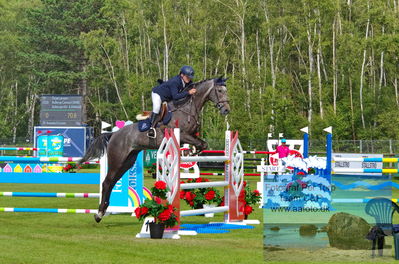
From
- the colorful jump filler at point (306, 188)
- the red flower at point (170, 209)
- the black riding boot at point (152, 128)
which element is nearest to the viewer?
the red flower at point (170, 209)

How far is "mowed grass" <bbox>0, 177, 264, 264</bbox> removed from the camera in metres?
8.06

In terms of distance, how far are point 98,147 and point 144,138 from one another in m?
1.07

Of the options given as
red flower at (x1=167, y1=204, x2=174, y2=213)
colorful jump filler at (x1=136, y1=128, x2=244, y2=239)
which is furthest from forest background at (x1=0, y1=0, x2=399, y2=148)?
red flower at (x1=167, y1=204, x2=174, y2=213)

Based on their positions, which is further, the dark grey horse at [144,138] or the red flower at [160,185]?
the dark grey horse at [144,138]

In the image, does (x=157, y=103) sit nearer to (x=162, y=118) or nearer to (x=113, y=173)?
(x=162, y=118)

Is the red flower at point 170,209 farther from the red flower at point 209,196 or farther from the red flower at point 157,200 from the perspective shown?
the red flower at point 209,196

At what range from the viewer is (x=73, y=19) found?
200ft

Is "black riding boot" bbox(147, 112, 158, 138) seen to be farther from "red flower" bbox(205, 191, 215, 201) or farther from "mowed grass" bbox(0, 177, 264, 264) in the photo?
"red flower" bbox(205, 191, 215, 201)

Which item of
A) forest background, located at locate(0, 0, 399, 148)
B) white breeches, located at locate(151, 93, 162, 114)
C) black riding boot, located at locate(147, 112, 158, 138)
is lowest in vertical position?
black riding boot, located at locate(147, 112, 158, 138)

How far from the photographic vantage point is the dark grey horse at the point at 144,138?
11.4 meters

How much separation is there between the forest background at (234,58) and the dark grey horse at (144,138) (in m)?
31.0

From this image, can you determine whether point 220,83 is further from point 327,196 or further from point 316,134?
point 316,134

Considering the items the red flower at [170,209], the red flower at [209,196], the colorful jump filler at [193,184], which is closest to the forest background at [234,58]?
the red flower at [209,196]

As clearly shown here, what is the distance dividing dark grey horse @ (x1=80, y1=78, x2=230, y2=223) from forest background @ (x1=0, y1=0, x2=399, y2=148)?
1221 inches
